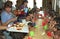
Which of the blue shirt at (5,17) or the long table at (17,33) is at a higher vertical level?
Answer: the blue shirt at (5,17)

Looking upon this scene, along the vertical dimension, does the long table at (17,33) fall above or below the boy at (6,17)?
below

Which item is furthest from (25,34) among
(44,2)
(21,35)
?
(44,2)

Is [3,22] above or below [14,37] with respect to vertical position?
above

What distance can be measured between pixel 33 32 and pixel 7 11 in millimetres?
624

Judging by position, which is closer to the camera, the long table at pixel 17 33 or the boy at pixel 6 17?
the long table at pixel 17 33

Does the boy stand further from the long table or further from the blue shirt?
the long table

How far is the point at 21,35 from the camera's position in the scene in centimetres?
231

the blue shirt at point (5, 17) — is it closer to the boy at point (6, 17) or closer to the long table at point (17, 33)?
the boy at point (6, 17)

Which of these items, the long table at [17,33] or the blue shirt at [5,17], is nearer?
the long table at [17,33]

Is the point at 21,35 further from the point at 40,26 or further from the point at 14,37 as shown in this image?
the point at 40,26

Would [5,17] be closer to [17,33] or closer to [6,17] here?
[6,17]

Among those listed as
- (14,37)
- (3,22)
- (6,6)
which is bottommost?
(14,37)

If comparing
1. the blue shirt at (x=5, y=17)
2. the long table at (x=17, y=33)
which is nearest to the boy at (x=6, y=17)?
the blue shirt at (x=5, y=17)

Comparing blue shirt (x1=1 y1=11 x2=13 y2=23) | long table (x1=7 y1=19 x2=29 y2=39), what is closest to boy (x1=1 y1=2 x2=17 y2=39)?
blue shirt (x1=1 y1=11 x2=13 y2=23)
